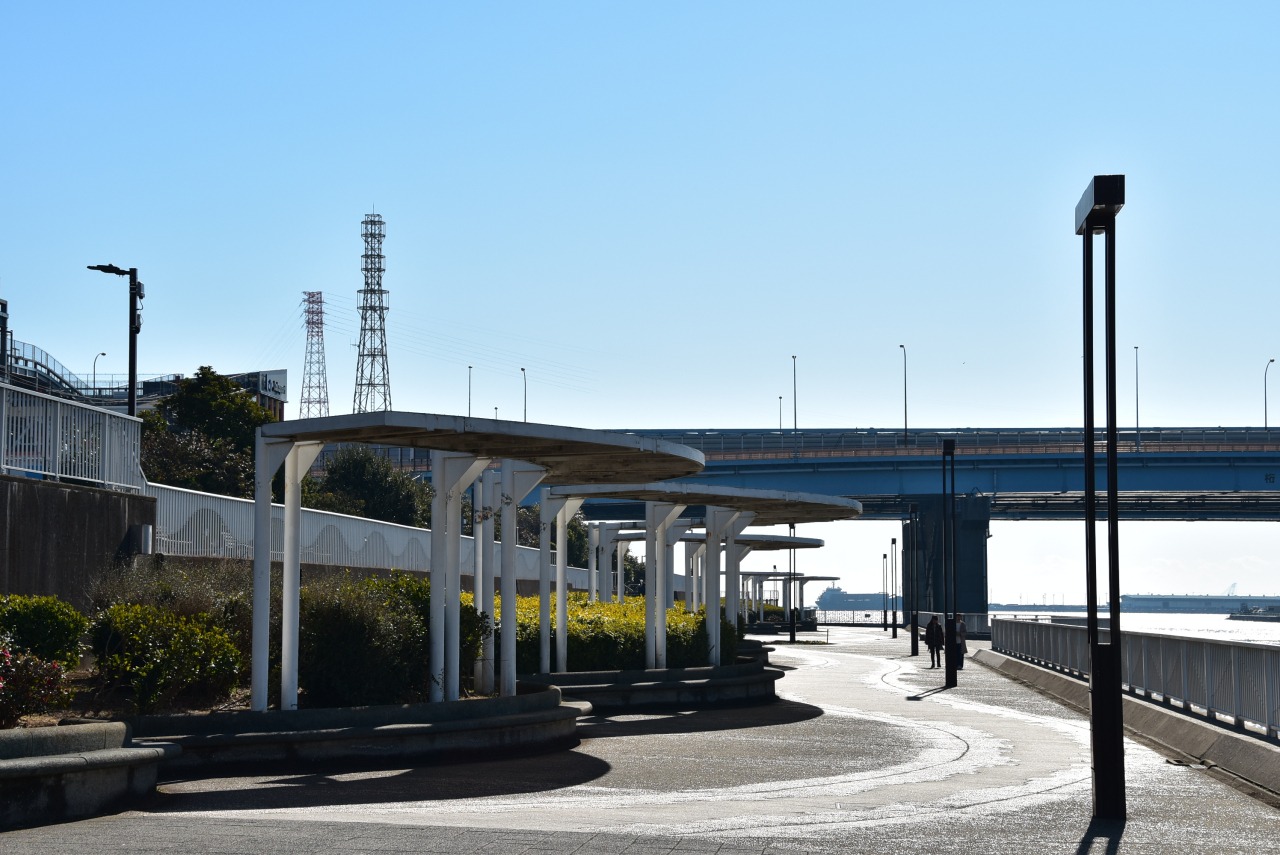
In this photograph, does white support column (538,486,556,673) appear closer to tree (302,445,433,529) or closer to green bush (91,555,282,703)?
green bush (91,555,282,703)

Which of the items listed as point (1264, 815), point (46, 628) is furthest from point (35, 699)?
point (1264, 815)

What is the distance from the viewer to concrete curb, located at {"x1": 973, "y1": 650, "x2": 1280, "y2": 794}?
47.8ft

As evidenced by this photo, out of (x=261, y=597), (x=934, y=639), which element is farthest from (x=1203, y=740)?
(x=934, y=639)

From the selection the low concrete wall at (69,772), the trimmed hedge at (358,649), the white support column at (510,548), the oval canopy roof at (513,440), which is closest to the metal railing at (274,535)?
the white support column at (510,548)

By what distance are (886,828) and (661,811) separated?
1.87m

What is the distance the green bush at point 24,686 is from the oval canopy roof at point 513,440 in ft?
11.3

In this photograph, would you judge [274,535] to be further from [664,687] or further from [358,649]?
[358,649]

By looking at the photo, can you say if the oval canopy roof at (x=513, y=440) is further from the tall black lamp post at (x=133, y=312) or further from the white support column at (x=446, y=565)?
the tall black lamp post at (x=133, y=312)

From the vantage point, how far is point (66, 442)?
77.8ft

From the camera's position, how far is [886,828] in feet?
37.3

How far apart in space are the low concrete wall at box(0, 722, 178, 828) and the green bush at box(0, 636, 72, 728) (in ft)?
1.70

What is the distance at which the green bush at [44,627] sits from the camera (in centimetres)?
1570

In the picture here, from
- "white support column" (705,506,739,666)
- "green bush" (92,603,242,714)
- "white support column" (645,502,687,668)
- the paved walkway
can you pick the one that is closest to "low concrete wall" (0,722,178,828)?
the paved walkway

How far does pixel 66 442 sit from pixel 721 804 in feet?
48.8
